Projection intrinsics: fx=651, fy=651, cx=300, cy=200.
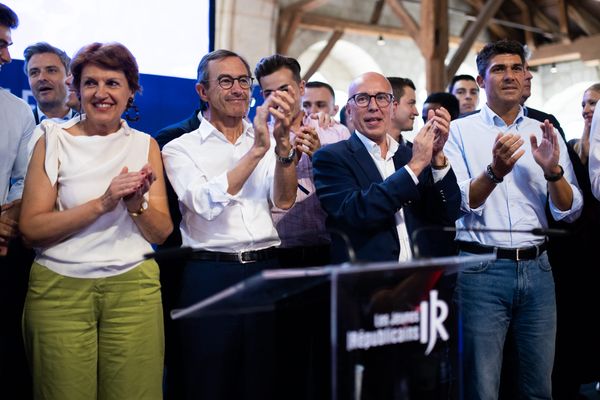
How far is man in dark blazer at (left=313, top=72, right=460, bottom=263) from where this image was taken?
6.77ft

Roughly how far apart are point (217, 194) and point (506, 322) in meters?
1.17

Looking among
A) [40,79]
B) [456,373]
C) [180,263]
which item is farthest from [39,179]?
[456,373]

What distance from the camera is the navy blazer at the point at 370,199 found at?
2051mm

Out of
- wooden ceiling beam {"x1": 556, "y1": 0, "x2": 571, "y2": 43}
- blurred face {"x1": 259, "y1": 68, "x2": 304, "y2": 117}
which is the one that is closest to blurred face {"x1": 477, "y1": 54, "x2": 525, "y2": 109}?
blurred face {"x1": 259, "y1": 68, "x2": 304, "y2": 117}

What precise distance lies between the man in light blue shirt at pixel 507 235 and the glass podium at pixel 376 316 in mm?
775

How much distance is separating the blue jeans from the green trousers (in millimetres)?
1127

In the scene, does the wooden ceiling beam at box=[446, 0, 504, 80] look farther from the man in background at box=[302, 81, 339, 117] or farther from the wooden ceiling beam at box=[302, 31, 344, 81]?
the man in background at box=[302, 81, 339, 117]

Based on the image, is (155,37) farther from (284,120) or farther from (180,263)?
(284,120)

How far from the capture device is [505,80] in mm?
2580

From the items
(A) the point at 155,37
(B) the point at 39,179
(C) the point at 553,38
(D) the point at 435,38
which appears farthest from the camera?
(C) the point at 553,38

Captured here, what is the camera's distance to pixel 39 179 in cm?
196

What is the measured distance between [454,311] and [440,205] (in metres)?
0.67

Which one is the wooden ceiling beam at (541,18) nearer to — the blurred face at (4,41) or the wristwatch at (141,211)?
the blurred face at (4,41)

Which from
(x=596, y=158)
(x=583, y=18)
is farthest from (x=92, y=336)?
(x=583, y=18)
